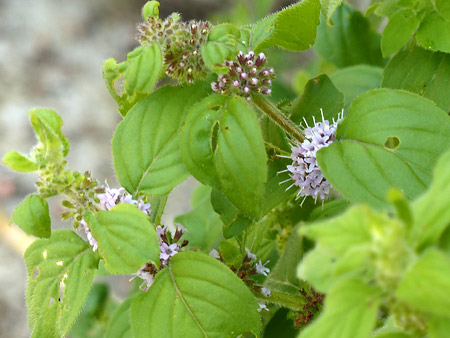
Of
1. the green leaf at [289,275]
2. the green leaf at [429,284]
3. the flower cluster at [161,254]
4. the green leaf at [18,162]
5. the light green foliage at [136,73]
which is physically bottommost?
the green leaf at [429,284]

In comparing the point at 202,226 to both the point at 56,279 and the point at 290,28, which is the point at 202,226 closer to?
the point at 56,279

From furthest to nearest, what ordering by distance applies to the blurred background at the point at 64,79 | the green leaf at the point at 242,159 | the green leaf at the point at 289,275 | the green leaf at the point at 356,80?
1. the blurred background at the point at 64,79
2. the green leaf at the point at 356,80
3. the green leaf at the point at 289,275
4. the green leaf at the point at 242,159

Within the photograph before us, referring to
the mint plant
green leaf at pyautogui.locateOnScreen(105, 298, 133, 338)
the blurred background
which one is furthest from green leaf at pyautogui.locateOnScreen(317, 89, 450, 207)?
the blurred background

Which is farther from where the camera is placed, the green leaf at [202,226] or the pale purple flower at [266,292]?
the green leaf at [202,226]

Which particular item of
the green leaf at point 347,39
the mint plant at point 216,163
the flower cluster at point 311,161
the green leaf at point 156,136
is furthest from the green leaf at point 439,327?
the green leaf at point 347,39

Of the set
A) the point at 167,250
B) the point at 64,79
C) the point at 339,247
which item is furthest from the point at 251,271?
the point at 64,79

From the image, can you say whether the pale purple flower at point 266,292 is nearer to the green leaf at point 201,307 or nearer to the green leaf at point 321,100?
the green leaf at point 201,307

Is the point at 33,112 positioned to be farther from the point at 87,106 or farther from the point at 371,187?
the point at 87,106
